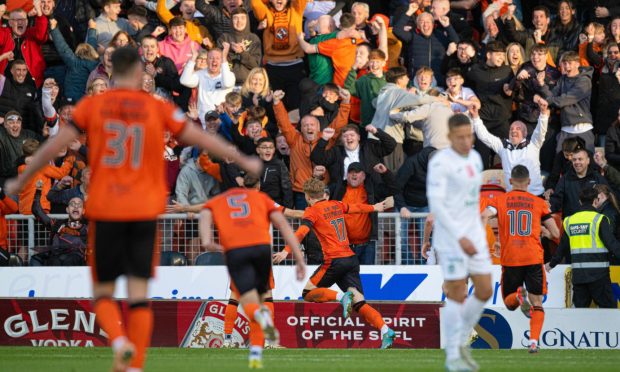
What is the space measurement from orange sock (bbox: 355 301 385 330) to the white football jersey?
16.0ft

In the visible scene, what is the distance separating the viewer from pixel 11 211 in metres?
18.2

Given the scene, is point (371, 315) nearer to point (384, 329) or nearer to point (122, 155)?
point (384, 329)

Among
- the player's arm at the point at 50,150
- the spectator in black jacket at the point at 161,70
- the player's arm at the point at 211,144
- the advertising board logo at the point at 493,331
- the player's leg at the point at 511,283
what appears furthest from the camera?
the spectator in black jacket at the point at 161,70

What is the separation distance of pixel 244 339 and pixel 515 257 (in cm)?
414

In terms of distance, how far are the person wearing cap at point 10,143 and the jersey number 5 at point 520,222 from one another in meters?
8.60

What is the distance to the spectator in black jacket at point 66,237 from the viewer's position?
17.7m

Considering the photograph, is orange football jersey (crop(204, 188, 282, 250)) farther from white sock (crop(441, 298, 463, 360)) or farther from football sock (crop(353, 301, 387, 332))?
football sock (crop(353, 301, 387, 332))

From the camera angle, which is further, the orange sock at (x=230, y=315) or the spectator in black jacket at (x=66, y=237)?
the spectator in black jacket at (x=66, y=237)

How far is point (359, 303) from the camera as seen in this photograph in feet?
49.6

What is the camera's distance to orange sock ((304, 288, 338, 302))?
15.5 metres

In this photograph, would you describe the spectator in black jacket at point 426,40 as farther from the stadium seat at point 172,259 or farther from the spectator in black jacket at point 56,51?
the spectator in black jacket at point 56,51

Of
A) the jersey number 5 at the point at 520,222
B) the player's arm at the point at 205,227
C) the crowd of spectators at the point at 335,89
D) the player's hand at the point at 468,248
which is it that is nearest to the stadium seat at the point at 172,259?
the crowd of spectators at the point at 335,89

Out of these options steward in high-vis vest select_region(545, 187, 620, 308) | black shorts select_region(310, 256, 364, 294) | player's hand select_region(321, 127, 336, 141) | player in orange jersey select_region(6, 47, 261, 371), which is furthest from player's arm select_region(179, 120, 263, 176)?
player's hand select_region(321, 127, 336, 141)

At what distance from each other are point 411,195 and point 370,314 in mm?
3425
